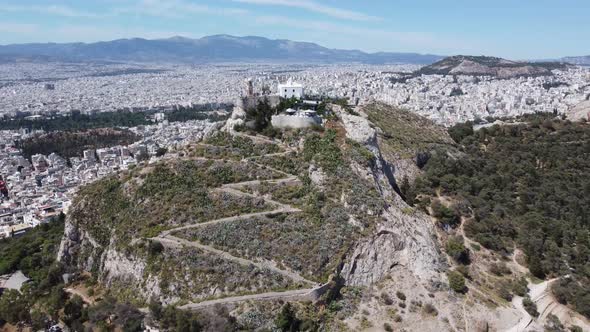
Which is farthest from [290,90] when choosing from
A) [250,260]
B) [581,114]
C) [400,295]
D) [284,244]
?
[581,114]

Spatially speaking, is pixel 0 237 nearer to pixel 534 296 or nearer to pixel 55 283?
pixel 55 283

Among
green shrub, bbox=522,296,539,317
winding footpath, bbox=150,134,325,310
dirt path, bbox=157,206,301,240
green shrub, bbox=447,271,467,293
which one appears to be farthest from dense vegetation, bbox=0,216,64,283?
green shrub, bbox=522,296,539,317

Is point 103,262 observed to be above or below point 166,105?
above

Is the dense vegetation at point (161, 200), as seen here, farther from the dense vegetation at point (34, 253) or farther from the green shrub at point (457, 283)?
the green shrub at point (457, 283)

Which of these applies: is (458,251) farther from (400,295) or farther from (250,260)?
(250,260)

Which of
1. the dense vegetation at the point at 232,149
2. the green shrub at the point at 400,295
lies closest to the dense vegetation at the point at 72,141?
the dense vegetation at the point at 232,149
